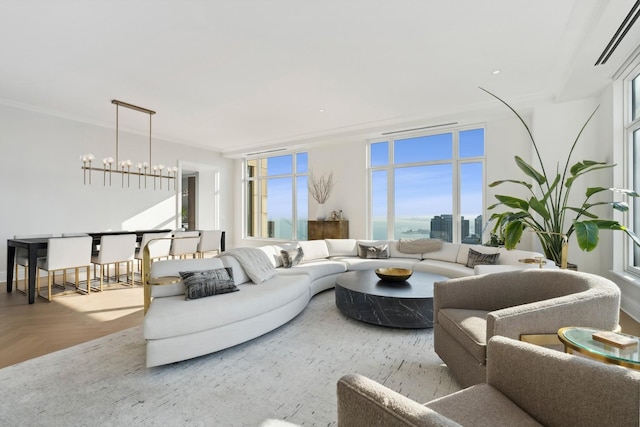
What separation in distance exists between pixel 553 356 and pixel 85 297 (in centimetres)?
527

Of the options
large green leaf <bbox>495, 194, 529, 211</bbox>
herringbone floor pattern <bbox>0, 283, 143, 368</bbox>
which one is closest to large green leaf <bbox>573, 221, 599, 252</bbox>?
large green leaf <bbox>495, 194, 529, 211</bbox>

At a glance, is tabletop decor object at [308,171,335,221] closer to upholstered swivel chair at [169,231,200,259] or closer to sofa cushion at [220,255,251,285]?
upholstered swivel chair at [169,231,200,259]

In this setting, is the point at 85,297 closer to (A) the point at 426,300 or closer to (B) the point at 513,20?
(A) the point at 426,300

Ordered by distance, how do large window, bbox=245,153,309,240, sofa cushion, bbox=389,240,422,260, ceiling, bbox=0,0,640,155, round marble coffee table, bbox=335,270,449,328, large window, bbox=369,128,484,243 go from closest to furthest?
ceiling, bbox=0,0,640,155, round marble coffee table, bbox=335,270,449,328, sofa cushion, bbox=389,240,422,260, large window, bbox=369,128,484,243, large window, bbox=245,153,309,240

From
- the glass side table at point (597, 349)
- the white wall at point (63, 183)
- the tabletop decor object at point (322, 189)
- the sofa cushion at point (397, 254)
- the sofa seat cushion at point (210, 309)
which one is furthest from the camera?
the tabletop decor object at point (322, 189)

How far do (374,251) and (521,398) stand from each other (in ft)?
14.1

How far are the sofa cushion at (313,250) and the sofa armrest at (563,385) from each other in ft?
13.5

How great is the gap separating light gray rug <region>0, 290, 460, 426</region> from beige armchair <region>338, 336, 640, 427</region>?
86 cm

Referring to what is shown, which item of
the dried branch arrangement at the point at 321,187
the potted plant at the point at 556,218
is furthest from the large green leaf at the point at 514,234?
the dried branch arrangement at the point at 321,187

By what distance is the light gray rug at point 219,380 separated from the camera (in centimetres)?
185

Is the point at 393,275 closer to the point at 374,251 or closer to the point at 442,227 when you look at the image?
the point at 374,251

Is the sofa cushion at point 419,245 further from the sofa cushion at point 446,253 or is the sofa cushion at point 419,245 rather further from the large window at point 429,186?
the large window at point 429,186

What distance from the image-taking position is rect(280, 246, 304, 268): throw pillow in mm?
4730

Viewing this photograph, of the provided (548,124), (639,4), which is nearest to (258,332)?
(639,4)
